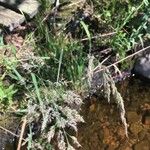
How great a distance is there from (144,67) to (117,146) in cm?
81

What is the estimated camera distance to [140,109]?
4.39 metres

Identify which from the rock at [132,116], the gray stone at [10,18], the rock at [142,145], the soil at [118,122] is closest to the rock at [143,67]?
the soil at [118,122]

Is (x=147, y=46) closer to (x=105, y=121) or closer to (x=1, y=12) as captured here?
(x=105, y=121)

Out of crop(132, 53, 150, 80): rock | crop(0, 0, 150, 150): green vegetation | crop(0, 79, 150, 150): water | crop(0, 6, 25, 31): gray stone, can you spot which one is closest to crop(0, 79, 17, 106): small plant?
crop(0, 0, 150, 150): green vegetation

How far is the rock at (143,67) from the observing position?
4.48m

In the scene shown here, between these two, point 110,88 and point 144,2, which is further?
point 144,2

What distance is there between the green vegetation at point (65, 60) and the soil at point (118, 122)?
0.14 metres

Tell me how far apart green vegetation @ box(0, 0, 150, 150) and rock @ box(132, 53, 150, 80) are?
0.13 meters

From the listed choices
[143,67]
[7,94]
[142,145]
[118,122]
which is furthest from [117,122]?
[7,94]

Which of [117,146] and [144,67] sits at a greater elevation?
[144,67]

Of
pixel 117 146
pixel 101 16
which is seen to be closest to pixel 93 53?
pixel 101 16

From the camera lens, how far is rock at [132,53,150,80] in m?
4.48

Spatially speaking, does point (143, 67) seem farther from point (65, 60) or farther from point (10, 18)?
point (10, 18)

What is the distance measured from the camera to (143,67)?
177 inches
